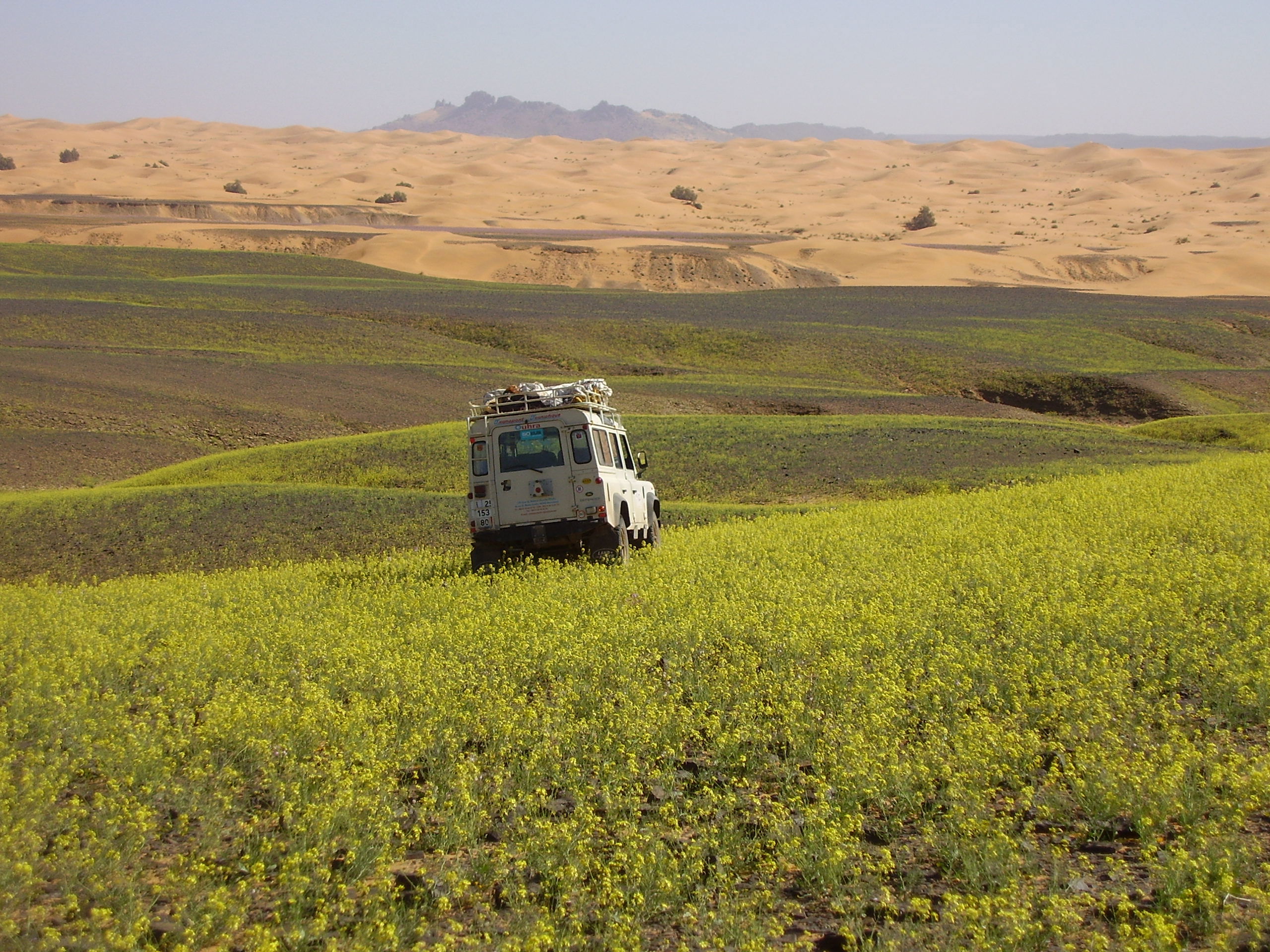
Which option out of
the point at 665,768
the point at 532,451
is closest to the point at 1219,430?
the point at 532,451

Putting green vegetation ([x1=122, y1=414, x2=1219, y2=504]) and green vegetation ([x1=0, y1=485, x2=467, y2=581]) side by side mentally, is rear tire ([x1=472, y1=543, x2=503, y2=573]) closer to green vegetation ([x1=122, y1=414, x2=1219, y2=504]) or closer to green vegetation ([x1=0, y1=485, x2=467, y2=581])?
green vegetation ([x1=0, y1=485, x2=467, y2=581])

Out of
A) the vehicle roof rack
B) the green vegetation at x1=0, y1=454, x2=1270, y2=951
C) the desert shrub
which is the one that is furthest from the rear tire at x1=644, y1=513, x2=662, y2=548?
the desert shrub

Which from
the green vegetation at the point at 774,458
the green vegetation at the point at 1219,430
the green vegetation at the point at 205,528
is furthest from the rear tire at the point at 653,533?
the green vegetation at the point at 1219,430

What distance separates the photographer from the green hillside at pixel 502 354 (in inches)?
1496

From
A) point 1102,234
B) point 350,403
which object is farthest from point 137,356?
point 1102,234

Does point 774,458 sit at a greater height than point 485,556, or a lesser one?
lesser

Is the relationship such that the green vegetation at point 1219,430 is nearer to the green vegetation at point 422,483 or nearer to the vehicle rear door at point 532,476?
the green vegetation at point 422,483

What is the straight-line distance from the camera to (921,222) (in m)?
113

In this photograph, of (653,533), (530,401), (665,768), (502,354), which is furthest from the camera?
(502,354)

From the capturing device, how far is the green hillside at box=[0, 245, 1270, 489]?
38.0 metres

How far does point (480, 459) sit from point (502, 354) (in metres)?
34.8

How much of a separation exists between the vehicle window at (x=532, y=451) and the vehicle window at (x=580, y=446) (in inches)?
7.5

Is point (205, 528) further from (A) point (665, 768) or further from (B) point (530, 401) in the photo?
(A) point (665, 768)

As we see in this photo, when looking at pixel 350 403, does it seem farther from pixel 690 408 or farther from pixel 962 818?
pixel 962 818
